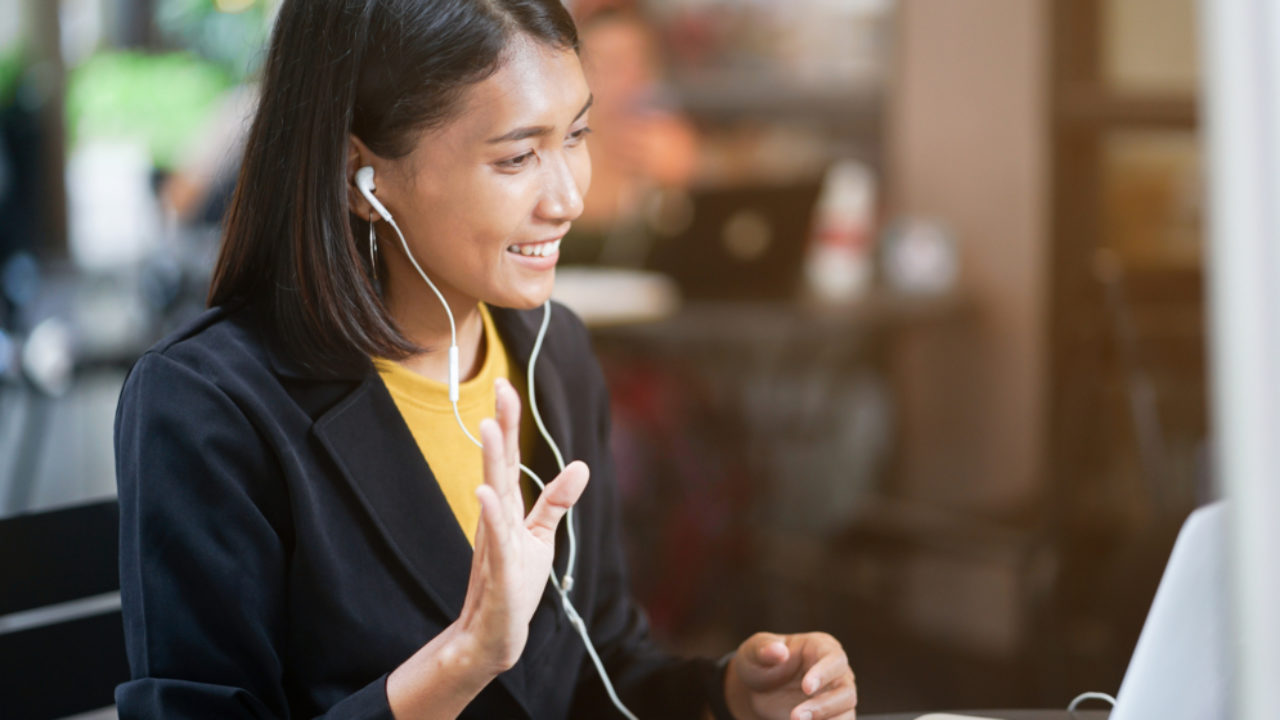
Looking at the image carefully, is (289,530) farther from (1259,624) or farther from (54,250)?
(54,250)

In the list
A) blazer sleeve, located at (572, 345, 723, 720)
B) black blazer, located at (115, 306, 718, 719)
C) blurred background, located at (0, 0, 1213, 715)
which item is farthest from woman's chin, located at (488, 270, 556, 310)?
blurred background, located at (0, 0, 1213, 715)

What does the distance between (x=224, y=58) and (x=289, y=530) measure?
5240 mm

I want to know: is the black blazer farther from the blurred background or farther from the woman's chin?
the blurred background

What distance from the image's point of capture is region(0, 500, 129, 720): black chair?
970 mm

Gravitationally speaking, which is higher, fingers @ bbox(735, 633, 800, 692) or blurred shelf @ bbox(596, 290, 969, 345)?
fingers @ bbox(735, 633, 800, 692)

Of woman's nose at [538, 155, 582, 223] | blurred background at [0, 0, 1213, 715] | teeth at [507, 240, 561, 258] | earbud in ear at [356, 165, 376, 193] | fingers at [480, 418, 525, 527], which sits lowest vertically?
blurred background at [0, 0, 1213, 715]

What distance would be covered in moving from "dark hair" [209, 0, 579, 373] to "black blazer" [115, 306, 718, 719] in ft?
0.12

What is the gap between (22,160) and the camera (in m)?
5.49

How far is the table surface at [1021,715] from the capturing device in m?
0.89

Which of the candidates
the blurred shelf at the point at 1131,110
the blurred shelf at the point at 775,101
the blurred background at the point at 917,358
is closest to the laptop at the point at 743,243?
the blurred background at the point at 917,358

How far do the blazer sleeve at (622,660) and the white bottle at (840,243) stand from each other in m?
2.07

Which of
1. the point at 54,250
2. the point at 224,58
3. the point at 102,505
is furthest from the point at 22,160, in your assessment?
the point at 102,505

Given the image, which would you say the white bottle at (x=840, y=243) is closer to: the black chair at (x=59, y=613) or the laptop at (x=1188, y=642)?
the black chair at (x=59, y=613)

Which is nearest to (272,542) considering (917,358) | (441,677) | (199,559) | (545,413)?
(199,559)
